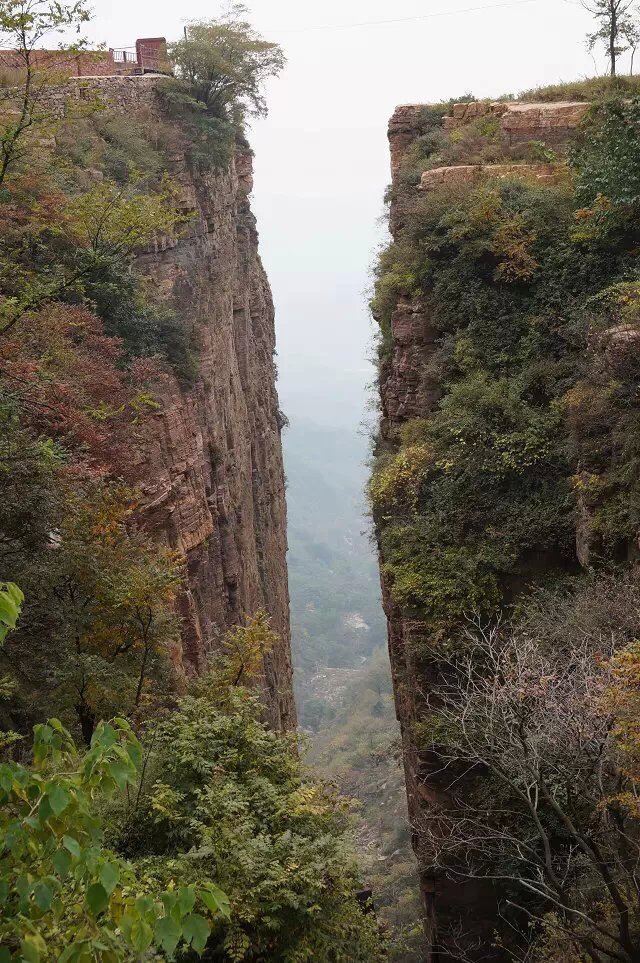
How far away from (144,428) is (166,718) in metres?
7.79

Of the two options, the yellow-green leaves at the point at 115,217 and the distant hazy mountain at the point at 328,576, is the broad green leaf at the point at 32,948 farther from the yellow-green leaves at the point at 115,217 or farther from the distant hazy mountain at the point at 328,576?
the distant hazy mountain at the point at 328,576

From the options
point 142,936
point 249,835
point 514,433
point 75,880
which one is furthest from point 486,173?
point 142,936

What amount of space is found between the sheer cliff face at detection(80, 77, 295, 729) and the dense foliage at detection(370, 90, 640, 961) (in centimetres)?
541

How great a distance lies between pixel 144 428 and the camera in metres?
17.2

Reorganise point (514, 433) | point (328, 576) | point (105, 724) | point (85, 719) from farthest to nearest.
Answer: point (328, 576)
point (514, 433)
point (85, 719)
point (105, 724)

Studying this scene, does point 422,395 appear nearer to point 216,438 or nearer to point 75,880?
point 216,438

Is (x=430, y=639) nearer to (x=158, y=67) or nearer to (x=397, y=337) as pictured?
(x=397, y=337)

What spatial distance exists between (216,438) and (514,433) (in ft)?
42.3

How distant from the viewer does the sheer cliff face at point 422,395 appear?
13812mm

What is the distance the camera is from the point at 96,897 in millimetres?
3195

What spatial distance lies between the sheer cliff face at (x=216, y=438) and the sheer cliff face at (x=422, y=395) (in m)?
4.82

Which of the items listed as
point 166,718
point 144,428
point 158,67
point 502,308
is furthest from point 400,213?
point 166,718

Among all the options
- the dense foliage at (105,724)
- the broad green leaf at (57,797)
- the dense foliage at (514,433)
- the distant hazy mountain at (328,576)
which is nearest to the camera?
the broad green leaf at (57,797)

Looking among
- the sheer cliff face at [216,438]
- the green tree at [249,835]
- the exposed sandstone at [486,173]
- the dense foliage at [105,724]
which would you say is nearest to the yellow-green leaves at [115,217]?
the dense foliage at [105,724]
